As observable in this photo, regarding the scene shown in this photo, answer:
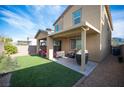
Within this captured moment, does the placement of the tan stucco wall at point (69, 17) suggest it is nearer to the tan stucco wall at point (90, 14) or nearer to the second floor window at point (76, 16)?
the tan stucco wall at point (90, 14)

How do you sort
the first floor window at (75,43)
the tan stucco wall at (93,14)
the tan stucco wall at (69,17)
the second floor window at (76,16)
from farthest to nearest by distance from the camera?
the tan stucco wall at (69,17)
the first floor window at (75,43)
the second floor window at (76,16)
the tan stucco wall at (93,14)

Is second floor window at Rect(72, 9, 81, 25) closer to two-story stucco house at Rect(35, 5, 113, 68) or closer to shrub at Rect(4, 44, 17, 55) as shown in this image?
two-story stucco house at Rect(35, 5, 113, 68)

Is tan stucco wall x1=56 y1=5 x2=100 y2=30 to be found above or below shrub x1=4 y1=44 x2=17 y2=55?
above

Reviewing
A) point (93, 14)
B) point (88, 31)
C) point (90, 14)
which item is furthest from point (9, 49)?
point (93, 14)

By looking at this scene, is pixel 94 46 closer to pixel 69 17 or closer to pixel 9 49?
pixel 69 17

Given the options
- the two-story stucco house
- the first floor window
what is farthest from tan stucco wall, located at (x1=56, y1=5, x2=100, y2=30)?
the first floor window

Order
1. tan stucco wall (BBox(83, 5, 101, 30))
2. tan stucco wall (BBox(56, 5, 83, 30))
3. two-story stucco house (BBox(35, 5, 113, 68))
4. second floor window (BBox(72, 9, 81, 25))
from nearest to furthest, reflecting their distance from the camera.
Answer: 1. two-story stucco house (BBox(35, 5, 113, 68))
2. tan stucco wall (BBox(83, 5, 101, 30))
3. second floor window (BBox(72, 9, 81, 25))
4. tan stucco wall (BBox(56, 5, 83, 30))

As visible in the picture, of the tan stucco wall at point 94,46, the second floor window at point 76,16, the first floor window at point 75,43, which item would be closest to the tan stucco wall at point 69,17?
the second floor window at point 76,16

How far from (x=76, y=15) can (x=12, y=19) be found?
19.9ft

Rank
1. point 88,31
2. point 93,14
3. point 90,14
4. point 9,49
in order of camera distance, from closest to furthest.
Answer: point 88,31
point 93,14
point 90,14
point 9,49

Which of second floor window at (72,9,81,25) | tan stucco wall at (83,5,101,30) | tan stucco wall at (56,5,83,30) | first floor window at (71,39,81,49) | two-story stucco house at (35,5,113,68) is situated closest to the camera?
two-story stucco house at (35,5,113,68)

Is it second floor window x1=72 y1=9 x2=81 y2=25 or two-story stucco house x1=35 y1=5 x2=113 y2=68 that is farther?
second floor window x1=72 y1=9 x2=81 y2=25
